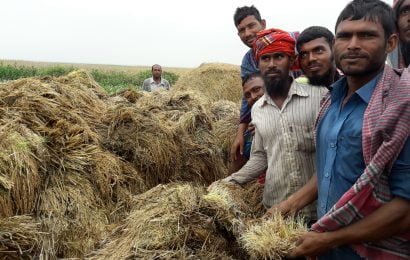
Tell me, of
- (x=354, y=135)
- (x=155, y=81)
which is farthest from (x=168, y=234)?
(x=155, y=81)

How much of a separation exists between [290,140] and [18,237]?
5.74 feet

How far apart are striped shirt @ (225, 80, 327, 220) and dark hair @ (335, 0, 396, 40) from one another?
79 centimetres

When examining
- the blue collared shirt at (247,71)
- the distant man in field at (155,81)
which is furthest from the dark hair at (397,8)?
the distant man in field at (155,81)

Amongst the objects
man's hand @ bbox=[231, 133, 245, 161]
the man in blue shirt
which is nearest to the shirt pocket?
the man in blue shirt

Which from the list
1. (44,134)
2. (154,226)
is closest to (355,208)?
(154,226)

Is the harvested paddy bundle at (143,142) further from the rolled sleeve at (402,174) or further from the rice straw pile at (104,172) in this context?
the rolled sleeve at (402,174)

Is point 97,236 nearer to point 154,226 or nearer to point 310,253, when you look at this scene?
point 154,226

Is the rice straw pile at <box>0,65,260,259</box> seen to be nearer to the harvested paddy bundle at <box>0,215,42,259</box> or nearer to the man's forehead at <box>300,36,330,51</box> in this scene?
the harvested paddy bundle at <box>0,215,42,259</box>

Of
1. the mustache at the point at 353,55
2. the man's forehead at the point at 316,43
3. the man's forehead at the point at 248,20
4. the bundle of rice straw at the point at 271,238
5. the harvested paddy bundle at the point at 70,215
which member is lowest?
the harvested paddy bundle at the point at 70,215

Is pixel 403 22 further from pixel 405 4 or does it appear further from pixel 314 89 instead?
pixel 314 89

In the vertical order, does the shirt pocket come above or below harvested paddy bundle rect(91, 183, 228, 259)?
above

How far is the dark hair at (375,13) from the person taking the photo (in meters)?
1.67

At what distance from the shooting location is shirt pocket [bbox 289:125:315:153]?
7.85 ft

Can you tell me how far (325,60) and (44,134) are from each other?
2234mm
